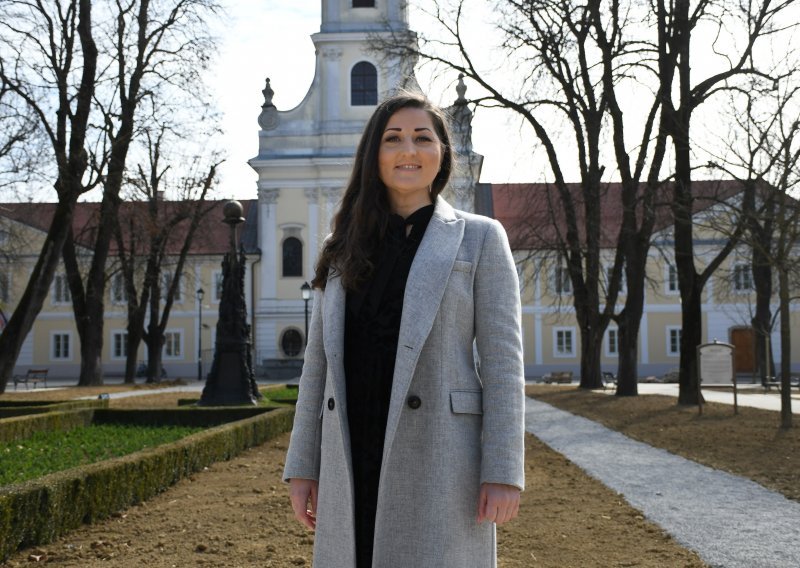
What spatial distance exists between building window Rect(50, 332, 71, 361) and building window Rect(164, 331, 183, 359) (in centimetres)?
485

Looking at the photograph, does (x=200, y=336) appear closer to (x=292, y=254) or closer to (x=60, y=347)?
(x=292, y=254)

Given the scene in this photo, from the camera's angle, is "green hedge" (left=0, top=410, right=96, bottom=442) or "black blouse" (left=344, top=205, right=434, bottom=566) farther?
"green hedge" (left=0, top=410, right=96, bottom=442)

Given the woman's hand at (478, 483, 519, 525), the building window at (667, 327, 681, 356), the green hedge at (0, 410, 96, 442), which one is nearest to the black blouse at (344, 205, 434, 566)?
the woman's hand at (478, 483, 519, 525)

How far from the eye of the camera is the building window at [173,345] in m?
45.5

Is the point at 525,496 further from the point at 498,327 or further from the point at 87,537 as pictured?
the point at 498,327

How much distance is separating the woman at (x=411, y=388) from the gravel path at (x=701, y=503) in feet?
10.3

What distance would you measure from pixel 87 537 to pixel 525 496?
3389 mm

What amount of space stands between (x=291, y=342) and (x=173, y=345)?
715 cm

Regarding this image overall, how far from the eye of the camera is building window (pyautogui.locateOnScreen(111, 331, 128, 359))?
1820 inches

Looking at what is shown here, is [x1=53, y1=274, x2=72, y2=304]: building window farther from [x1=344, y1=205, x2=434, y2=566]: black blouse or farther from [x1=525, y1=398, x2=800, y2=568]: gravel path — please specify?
[x1=344, y1=205, x2=434, y2=566]: black blouse

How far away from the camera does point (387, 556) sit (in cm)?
253

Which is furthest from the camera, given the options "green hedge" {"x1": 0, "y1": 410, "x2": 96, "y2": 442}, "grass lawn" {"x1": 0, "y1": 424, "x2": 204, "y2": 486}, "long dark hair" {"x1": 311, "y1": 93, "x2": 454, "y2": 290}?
"green hedge" {"x1": 0, "y1": 410, "x2": 96, "y2": 442}

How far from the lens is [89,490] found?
630cm

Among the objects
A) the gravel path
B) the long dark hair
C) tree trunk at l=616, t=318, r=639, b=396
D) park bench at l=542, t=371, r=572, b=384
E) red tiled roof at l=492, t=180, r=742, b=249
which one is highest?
red tiled roof at l=492, t=180, r=742, b=249
